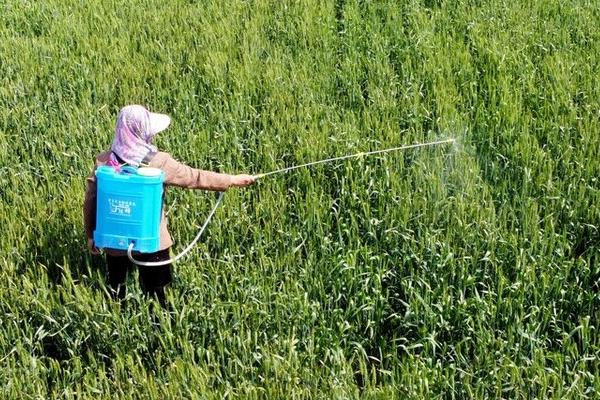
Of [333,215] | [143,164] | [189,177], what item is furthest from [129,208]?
[333,215]

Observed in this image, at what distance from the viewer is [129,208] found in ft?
9.11

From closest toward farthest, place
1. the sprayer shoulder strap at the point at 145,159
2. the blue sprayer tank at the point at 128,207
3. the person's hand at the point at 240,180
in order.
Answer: the blue sprayer tank at the point at 128,207 < the sprayer shoulder strap at the point at 145,159 < the person's hand at the point at 240,180

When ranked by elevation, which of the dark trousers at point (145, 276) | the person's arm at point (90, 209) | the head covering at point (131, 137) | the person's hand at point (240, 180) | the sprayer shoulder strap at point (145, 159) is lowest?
the dark trousers at point (145, 276)

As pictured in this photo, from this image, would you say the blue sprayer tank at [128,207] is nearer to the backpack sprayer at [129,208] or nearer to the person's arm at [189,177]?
the backpack sprayer at [129,208]

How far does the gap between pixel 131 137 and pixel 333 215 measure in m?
1.04

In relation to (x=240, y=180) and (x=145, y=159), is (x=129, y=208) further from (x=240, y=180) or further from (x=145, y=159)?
(x=240, y=180)

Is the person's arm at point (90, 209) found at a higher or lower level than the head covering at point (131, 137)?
lower

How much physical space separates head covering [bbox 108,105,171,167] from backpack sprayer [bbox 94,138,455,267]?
73mm

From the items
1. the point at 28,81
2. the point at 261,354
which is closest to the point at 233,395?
the point at 261,354

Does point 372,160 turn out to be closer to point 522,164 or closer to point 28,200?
point 522,164

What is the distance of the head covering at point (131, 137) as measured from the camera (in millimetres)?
2828

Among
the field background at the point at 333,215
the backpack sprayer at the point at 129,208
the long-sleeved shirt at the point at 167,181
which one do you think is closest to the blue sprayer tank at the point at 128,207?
the backpack sprayer at the point at 129,208

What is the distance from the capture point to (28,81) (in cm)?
494

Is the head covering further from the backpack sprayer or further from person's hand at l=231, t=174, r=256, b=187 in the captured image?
person's hand at l=231, t=174, r=256, b=187
